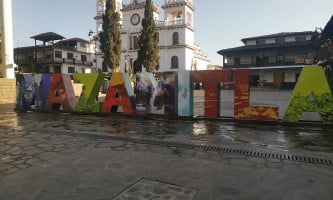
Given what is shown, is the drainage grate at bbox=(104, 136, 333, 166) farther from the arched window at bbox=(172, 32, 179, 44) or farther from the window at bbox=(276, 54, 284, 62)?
the arched window at bbox=(172, 32, 179, 44)

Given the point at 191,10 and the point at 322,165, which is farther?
the point at 191,10

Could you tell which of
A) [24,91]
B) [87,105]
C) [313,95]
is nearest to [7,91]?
[24,91]

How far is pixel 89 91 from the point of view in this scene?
38.5 ft

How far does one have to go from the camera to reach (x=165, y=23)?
5288cm

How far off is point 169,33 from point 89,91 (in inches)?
1703

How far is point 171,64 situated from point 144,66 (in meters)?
9.58

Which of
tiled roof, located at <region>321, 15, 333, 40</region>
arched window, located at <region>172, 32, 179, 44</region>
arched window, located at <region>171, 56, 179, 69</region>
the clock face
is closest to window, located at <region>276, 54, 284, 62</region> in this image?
arched window, located at <region>171, 56, 179, 69</region>

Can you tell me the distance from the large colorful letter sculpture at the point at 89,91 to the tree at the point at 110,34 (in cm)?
3188

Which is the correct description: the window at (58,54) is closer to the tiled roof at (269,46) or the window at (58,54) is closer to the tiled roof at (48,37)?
the tiled roof at (48,37)

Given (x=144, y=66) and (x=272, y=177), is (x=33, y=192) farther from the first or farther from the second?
(x=144, y=66)

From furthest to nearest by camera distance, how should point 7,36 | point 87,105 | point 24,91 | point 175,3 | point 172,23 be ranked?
point 172,23 < point 175,3 < point 7,36 < point 24,91 < point 87,105

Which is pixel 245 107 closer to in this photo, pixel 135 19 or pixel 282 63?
pixel 282 63

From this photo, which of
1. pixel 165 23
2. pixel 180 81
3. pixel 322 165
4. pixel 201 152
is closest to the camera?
pixel 322 165

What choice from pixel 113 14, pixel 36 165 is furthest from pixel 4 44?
pixel 113 14
